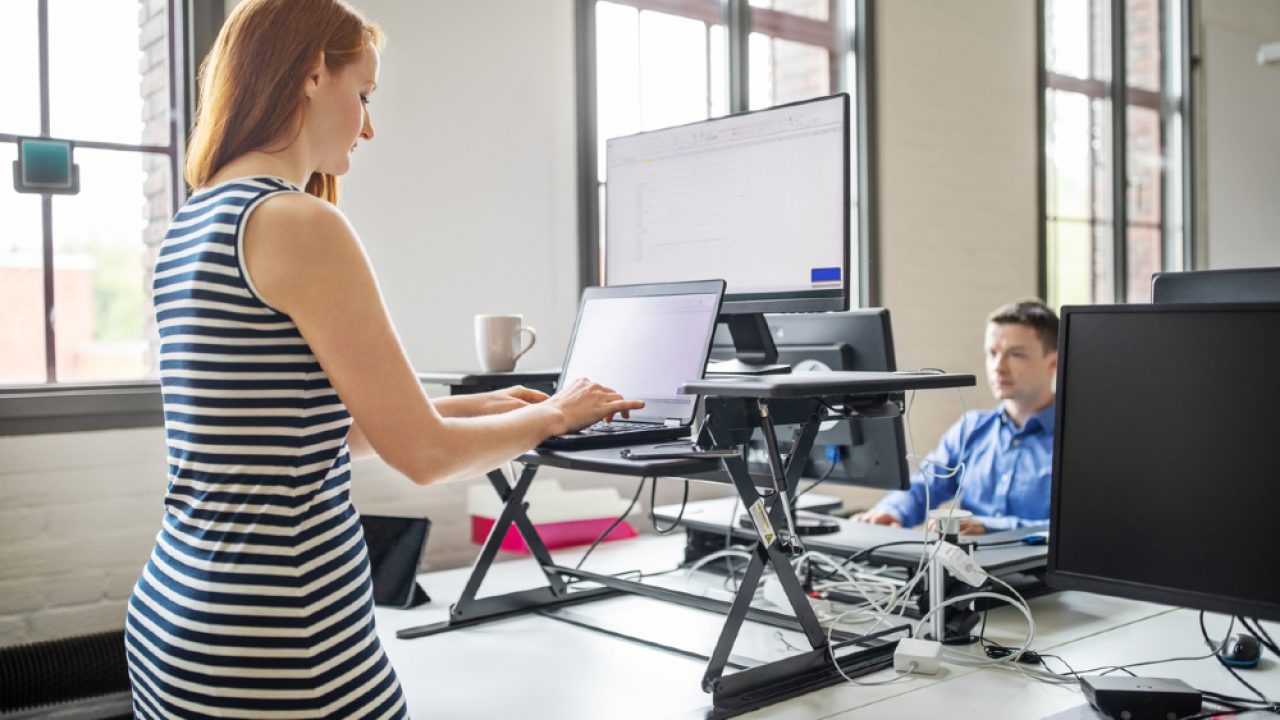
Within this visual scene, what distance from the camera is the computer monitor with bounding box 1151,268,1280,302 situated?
52.1 inches

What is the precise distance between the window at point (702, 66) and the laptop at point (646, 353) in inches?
42.4

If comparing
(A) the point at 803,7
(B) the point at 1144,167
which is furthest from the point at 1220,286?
(B) the point at 1144,167

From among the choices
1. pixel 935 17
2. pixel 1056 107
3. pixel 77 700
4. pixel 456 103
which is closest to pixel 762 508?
pixel 77 700

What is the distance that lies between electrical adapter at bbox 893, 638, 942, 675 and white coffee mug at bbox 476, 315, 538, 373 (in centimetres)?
85

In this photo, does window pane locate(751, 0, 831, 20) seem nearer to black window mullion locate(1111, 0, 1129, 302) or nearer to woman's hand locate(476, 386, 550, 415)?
black window mullion locate(1111, 0, 1129, 302)

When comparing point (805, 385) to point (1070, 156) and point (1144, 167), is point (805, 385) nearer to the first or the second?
point (1070, 156)

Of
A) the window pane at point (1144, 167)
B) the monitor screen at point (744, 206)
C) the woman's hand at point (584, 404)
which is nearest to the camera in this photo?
the woman's hand at point (584, 404)

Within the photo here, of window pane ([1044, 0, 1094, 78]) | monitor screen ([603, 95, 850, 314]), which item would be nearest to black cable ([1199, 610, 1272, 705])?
monitor screen ([603, 95, 850, 314])

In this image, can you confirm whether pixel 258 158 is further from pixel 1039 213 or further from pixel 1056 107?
pixel 1056 107

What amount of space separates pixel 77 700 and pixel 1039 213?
12.5ft

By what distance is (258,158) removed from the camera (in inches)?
40.3

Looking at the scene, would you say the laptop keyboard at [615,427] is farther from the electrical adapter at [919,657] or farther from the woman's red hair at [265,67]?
the woman's red hair at [265,67]

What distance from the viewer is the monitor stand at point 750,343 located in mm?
1663

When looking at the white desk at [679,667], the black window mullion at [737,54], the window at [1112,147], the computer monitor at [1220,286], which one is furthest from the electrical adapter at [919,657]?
the window at [1112,147]
